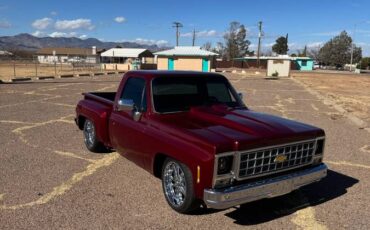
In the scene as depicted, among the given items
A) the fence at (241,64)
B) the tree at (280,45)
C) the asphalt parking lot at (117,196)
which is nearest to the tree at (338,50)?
the tree at (280,45)

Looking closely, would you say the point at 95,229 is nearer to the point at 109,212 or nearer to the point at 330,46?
the point at 109,212

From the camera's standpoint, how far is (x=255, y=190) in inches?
166

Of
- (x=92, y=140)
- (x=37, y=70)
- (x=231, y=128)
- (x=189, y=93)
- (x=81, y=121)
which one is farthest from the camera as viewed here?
(x=37, y=70)

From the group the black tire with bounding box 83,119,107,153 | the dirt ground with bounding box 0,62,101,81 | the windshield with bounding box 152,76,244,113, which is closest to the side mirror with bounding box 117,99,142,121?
the windshield with bounding box 152,76,244,113

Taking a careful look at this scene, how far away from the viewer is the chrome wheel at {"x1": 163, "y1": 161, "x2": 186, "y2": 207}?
4.63 metres

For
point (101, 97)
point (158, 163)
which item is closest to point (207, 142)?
point (158, 163)

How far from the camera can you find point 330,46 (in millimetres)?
124000

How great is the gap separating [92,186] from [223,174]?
2243 millimetres

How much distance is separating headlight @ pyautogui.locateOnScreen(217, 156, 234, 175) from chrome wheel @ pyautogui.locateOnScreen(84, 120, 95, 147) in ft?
11.7

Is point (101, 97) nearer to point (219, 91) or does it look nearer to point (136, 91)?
point (136, 91)

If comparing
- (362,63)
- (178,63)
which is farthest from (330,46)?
(178,63)

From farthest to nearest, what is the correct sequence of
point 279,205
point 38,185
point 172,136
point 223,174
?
point 38,185 < point 279,205 < point 172,136 < point 223,174

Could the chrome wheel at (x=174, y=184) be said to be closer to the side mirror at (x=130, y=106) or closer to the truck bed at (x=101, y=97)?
the side mirror at (x=130, y=106)

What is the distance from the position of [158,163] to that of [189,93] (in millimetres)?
1151
